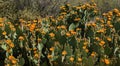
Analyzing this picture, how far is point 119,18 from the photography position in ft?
23.0

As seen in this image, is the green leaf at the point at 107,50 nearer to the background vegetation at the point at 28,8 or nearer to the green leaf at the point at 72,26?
the green leaf at the point at 72,26

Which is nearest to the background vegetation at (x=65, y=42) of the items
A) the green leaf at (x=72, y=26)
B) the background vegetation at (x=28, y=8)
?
the green leaf at (x=72, y=26)

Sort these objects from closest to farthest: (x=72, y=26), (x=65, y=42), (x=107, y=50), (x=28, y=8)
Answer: (x=107, y=50)
(x=65, y=42)
(x=72, y=26)
(x=28, y=8)

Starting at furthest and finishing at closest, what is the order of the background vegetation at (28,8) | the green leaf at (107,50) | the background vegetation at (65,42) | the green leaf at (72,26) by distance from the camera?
the background vegetation at (28,8) < the green leaf at (72,26) < the green leaf at (107,50) < the background vegetation at (65,42)

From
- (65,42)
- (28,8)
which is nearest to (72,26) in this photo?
(65,42)

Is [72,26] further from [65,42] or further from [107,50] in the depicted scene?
[107,50]

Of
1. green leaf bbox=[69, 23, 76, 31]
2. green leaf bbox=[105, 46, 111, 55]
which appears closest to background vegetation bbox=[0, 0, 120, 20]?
green leaf bbox=[69, 23, 76, 31]

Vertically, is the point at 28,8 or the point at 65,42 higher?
the point at 65,42

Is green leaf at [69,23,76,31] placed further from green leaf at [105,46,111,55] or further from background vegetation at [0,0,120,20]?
background vegetation at [0,0,120,20]

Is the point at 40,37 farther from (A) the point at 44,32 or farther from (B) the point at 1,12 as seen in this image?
(B) the point at 1,12

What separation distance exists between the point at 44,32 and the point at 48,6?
424 cm

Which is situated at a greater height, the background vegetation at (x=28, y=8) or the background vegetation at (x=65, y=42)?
the background vegetation at (x=65, y=42)

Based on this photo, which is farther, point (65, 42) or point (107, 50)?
point (65, 42)

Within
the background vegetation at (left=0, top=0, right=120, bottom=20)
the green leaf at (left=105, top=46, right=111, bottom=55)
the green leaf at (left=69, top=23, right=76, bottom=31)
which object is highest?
the green leaf at (left=105, top=46, right=111, bottom=55)
